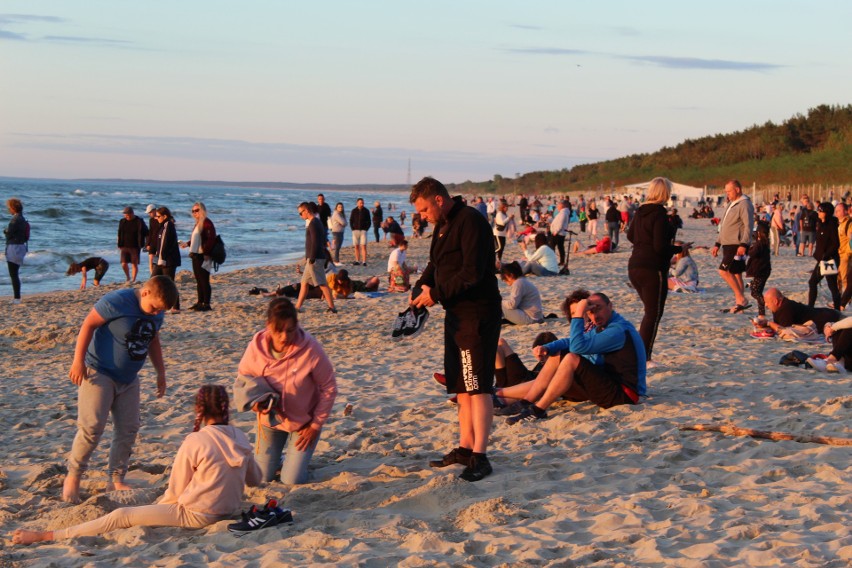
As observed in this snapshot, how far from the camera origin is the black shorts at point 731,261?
11.1 meters

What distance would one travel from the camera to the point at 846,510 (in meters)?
4.56

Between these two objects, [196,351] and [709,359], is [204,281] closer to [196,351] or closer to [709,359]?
[196,351]

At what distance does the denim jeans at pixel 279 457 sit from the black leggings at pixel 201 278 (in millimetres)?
8030

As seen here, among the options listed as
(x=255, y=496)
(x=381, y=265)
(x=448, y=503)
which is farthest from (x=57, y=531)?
(x=381, y=265)

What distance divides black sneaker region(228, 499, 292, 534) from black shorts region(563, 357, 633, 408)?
2.88m

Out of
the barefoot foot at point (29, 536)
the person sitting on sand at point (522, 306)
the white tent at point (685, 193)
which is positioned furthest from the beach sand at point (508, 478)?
the white tent at point (685, 193)

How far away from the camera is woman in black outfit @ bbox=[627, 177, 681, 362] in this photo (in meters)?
7.73

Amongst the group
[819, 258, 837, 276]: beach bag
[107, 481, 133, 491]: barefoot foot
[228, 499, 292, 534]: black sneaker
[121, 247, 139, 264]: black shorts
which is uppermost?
[819, 258, 837, 276]: beach bag

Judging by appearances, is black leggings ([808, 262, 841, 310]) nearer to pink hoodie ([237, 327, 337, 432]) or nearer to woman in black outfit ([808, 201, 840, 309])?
woman in black outfit ([808, 201, 840, 309])

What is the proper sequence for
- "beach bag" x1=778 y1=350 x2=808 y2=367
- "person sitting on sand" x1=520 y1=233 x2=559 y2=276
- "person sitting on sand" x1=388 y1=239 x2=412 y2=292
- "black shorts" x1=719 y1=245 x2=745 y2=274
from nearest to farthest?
"beach bag" x1=778 y1=350 x2=808 y2=367 → "black shorts" x1=719 y1=245 x2=745 y2=274 → "person sitting on sand" x1=388 y1=239 x2=412 y2=292 → "person sitting on sand" x1=520 y1=233 x2=559 y2=276

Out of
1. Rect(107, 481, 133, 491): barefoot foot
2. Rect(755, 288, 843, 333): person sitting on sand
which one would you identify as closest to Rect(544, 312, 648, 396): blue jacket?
Rect(107, 481, 133, 491): barefoot foot

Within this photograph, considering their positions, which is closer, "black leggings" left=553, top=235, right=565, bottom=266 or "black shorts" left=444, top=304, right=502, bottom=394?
"black shorts" left=444, top=304, right=502, bottom=394

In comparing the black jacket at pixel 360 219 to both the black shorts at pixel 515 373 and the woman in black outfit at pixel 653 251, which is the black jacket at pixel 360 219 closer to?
the woman in black outfit at pixel 653 251

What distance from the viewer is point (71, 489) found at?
5363 mm
